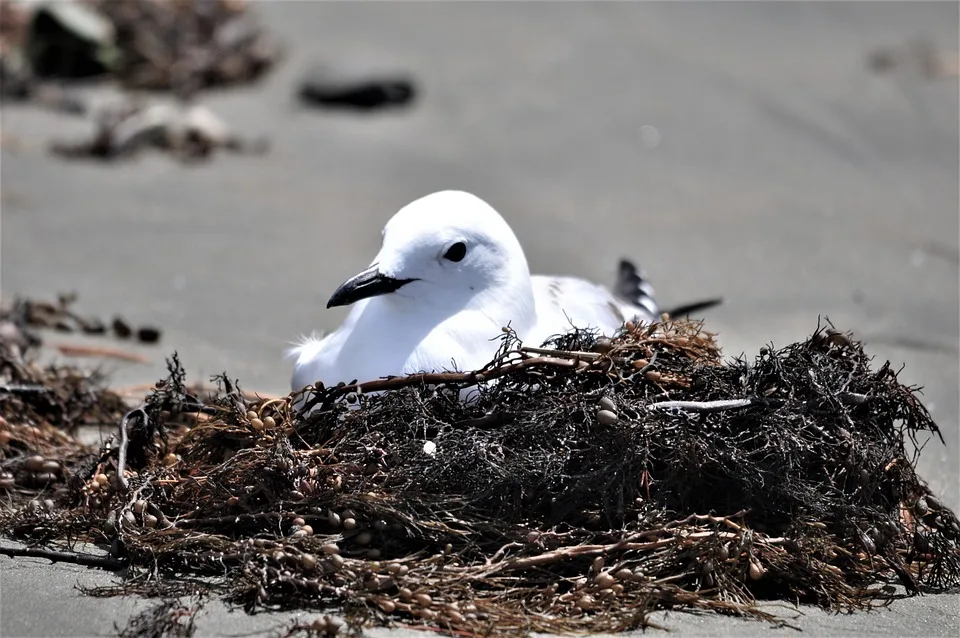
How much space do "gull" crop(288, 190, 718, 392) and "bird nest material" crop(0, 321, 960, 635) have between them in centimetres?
18

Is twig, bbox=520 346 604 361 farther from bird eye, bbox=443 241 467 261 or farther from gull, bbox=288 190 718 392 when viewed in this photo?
bird eye, bbox=443 241 467 261

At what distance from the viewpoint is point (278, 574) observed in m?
3.20

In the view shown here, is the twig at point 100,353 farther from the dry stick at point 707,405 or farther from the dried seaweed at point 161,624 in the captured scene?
the dry stick at point 707,405

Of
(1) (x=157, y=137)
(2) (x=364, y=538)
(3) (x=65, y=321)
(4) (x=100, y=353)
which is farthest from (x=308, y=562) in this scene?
(1) (x=157, y=137)

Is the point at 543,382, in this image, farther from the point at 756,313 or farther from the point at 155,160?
the point at 155,160

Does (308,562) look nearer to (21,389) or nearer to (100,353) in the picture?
(21,389)

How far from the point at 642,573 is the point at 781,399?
2.07ft

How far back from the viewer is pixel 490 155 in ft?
26.9

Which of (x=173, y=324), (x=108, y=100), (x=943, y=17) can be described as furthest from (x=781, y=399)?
(x=943, y=17)

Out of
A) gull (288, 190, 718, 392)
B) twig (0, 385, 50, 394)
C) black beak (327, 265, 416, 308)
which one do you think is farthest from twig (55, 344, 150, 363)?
black beak (327, 265, 416, 308)

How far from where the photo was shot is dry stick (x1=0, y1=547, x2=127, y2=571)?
11.2 feet

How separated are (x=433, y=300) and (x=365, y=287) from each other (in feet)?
0.82

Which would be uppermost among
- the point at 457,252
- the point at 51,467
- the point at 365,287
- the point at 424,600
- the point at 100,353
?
the point at 100,353

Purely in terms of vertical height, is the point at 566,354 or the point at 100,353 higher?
the point at 100,353
